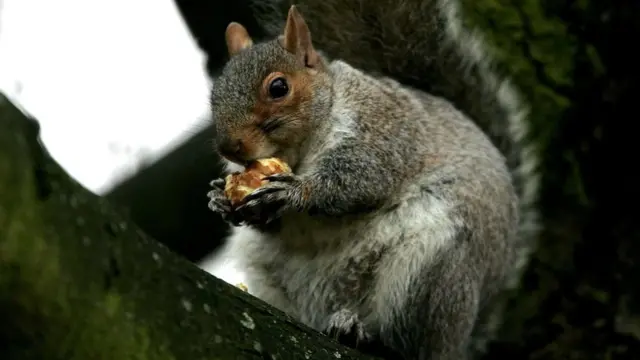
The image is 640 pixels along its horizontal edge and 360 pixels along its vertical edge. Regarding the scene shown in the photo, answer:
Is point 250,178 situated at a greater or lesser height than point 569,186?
→ greater

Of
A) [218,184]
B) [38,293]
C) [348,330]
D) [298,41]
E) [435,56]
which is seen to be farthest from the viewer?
[435,56]

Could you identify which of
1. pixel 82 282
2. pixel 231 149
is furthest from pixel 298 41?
pixel 82 282

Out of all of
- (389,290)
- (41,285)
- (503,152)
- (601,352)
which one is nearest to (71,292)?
(41,285)

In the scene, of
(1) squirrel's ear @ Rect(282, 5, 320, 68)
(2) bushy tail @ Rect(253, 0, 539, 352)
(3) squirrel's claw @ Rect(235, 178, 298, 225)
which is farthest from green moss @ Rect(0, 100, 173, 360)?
(2) bushy tail @ Rect(253, 0, 539, 352)

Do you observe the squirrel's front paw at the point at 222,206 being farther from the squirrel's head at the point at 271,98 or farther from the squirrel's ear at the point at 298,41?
the squirrel's ear at the point at 298,41

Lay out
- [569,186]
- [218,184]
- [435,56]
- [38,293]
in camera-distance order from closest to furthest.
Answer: [38,293], [218,184], [569,186], [435,56]

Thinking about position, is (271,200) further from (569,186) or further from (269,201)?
(569,186)
